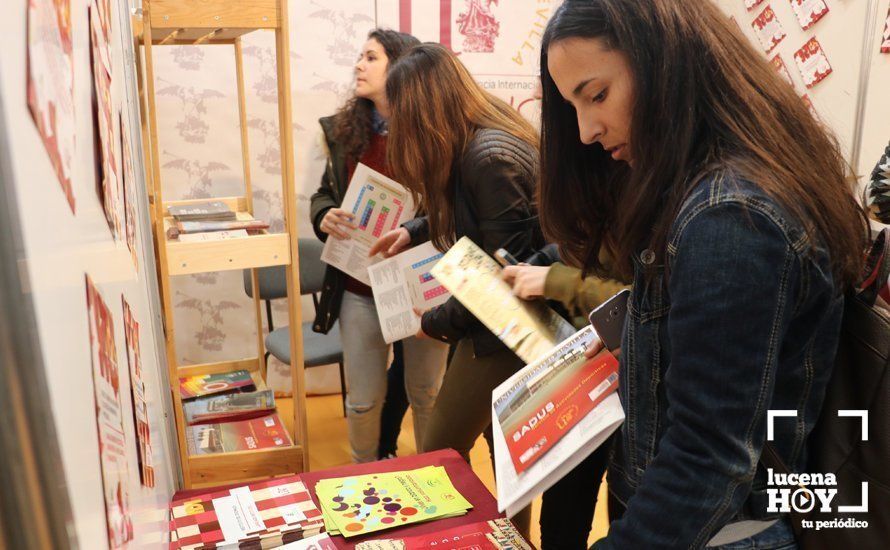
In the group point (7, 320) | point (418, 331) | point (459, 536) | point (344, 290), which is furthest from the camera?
point (344, 290)

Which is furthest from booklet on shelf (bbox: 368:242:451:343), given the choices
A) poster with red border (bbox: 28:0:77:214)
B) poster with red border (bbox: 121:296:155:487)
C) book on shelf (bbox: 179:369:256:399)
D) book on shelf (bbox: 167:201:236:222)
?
poster with red border (bbox: 28:0:77:214)

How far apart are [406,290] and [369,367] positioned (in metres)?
0.39

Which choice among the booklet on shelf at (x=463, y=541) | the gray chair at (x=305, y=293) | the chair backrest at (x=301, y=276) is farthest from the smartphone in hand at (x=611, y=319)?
the chair backrest at (x=301, y=276)

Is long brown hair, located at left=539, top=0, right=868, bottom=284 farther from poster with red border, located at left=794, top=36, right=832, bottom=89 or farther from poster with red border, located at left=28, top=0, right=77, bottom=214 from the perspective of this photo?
poster with red border, located at left=794, top=36, right=832, bottom=89

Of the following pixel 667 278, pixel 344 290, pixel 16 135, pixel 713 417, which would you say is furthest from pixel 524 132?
pixel 16 135

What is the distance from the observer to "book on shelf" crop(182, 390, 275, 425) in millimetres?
2422

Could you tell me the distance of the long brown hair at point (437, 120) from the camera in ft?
6.39

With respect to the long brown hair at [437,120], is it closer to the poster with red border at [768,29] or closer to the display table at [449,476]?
the display table at [449,476]

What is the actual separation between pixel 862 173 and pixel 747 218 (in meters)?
2.27

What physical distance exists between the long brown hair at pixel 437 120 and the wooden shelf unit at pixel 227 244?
31cm

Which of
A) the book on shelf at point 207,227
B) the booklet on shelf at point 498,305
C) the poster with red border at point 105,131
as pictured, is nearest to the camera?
the poster with red border at point 105,131

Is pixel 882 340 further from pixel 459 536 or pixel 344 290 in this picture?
pixel 344 290

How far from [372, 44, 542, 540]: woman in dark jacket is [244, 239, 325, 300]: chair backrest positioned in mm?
1447

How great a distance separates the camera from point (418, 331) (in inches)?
87.9
